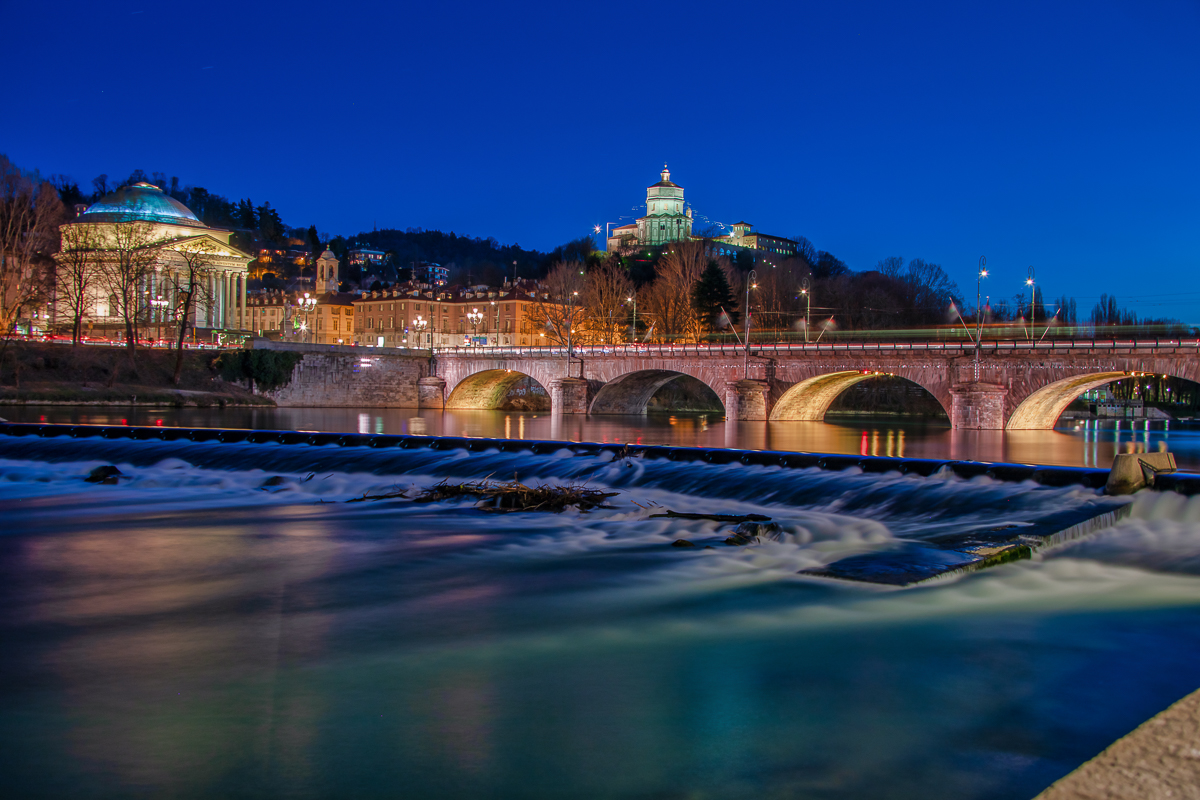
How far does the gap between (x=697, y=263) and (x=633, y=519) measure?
58.7 m

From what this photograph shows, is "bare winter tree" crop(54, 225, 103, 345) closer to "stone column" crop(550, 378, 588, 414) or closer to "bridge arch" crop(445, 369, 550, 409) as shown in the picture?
"bridge arch" crop(445, 369, 550, 409)

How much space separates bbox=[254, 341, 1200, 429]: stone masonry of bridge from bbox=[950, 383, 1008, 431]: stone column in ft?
0.13

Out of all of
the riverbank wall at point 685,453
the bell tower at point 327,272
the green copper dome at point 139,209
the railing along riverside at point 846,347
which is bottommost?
the riverbank wall at point 685,453

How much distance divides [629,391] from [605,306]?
49.4 feet

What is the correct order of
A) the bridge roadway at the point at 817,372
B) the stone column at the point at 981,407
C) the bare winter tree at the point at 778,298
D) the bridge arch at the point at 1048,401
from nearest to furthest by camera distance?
→ 1. the bridge roadway at the point at 817,372
2. the bridge arch at the point at 1048,401
3. the stone column at the point at 981,407
4. the bare winter tree at the point at 778,298

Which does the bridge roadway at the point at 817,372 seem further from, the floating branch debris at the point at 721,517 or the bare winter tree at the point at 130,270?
the floating branch debris at the point at 721,517

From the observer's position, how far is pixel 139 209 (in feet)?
259

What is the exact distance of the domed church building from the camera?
55.9 meters

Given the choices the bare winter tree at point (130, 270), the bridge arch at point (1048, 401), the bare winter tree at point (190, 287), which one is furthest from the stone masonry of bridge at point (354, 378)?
the bridge arch at point (1048, 401)

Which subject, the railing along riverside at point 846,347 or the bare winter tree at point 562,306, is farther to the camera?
the bare winter tree at point 562,306

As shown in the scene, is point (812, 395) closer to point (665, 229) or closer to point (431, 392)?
point (431, 392)

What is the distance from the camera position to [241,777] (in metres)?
4.77

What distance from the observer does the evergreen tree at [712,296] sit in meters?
64.8

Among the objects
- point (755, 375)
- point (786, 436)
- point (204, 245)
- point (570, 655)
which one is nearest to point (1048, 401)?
point (755, 375)
